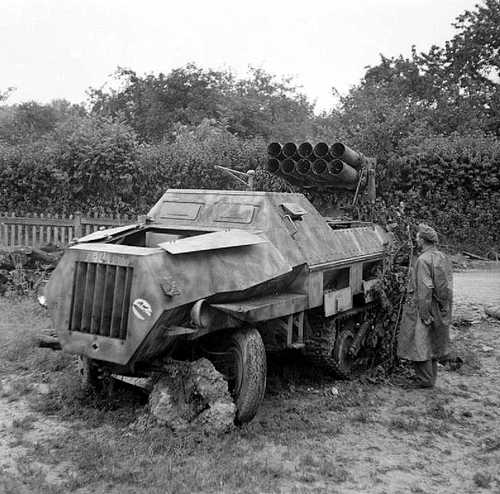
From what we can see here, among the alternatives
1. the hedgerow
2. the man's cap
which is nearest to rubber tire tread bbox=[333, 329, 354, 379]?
the man's cap

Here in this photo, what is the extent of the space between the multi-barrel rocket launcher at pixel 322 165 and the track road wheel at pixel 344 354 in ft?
8.31

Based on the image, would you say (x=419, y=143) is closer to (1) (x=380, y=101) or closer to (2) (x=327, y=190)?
(1) (x=380, y=101)

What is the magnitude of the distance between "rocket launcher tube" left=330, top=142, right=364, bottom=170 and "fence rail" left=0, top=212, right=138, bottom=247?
14.6ft

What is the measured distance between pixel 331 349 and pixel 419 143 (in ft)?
33.0

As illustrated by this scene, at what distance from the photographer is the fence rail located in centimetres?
1202

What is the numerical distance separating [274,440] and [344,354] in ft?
7.38

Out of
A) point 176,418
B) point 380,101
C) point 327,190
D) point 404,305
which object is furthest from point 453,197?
point 176,418

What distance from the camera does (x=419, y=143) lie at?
15.8 meters

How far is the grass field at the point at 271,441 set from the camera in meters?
4.44

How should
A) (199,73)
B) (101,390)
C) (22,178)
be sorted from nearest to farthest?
(101,390) < (22,178) < (199,73)

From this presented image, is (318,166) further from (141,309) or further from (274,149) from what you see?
(141,309)

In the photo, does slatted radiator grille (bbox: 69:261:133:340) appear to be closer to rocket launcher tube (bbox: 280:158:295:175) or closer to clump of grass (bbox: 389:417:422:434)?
clump of grass (bbox: 389:417:422:434)

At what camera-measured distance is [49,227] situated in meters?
12.2

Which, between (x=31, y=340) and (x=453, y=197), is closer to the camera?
(x=31, y=340)
